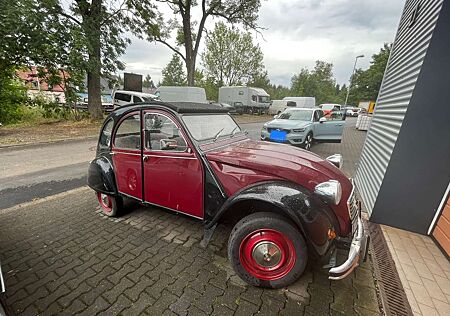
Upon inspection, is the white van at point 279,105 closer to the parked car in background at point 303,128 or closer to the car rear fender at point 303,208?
the parked car in background at point 303,128

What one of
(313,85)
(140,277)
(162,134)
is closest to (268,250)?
(140,277)

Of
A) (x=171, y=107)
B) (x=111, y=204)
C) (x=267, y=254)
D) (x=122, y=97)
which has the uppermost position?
(x=171, y=107)

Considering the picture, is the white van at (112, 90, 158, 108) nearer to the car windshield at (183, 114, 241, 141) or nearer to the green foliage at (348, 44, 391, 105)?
the car windshield at (183, 114, 241, 141)

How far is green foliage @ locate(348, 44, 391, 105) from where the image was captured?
144 feet

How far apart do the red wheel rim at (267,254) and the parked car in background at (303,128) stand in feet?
18.7

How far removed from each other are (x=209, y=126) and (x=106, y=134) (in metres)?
1.71

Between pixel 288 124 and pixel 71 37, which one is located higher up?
pixel 71 37

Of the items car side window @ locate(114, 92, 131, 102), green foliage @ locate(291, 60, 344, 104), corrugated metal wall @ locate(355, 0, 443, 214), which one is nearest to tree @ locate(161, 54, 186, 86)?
green foliage @ locate(291, 60, 344, 104)

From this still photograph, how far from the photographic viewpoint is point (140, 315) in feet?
5.80

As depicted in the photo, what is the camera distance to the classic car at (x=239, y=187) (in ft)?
6.26

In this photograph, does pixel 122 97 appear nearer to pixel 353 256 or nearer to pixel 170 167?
pixel 170 167

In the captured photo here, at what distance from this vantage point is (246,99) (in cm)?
2620

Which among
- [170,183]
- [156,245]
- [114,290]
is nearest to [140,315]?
[114,290]

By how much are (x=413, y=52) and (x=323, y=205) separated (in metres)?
3.45
